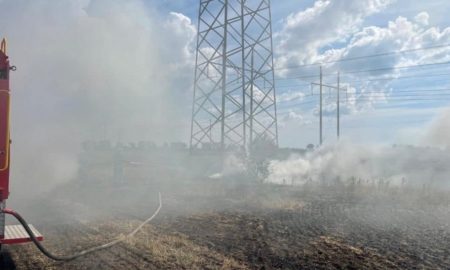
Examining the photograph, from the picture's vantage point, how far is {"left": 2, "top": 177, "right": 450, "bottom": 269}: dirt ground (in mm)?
6387

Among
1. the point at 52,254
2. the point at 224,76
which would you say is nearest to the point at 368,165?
the point at 224,76

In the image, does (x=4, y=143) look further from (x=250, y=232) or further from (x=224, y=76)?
(x=224, y=76)

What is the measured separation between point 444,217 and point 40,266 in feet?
34.5

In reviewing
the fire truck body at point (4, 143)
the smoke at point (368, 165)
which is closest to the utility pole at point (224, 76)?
the smoke at point (368, 165)

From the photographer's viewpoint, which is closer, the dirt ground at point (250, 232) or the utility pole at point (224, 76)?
the dirt ground at point (250, 232)

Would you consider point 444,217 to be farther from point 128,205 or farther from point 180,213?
point 128,205

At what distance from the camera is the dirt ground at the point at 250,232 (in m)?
6.39

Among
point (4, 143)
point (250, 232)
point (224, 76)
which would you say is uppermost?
point (224, 76)

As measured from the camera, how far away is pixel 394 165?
26.2 metres

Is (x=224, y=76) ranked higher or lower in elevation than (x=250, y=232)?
higher

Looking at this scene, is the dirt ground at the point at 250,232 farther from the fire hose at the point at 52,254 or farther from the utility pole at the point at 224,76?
the utility pole at the point at 224,76

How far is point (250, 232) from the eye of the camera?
8664mm

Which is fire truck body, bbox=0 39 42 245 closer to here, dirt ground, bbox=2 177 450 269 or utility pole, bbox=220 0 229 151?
dirt ground, bbox=2 177 450 269

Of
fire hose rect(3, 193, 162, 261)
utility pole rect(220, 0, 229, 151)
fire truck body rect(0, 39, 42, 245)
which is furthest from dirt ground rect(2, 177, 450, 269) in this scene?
utility pole rect(220, 0, 229, 151)
